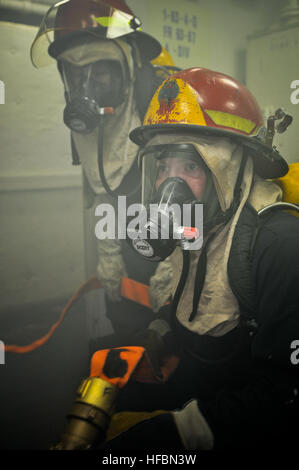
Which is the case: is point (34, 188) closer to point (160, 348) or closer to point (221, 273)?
point (160, 348)

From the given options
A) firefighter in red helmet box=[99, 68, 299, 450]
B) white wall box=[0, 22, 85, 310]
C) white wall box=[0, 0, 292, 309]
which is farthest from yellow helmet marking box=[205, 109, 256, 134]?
white wall box=[0, 22, 85, 310]

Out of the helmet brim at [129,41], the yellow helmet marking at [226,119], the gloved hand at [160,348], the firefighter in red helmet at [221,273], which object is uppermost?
the helmet brim at [129,41]

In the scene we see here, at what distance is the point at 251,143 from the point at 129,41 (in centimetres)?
90

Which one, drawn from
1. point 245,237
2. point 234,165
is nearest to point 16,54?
point 234,165

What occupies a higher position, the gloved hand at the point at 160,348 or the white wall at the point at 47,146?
the white wall at the point at 47,146

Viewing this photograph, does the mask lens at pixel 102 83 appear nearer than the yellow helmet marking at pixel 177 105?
No

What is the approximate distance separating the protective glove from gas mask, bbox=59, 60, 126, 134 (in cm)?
120

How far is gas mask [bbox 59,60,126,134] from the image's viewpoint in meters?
1.39

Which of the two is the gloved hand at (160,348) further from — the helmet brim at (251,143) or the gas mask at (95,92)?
the gas mask at (95,92)

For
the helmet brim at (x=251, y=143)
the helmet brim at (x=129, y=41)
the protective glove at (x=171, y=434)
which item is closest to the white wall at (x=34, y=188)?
the helmet brim at (x=129, y=41)

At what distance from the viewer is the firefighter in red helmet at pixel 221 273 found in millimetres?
750

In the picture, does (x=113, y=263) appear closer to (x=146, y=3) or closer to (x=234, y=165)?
(x=234, y=165)

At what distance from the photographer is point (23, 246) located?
2.29 metres

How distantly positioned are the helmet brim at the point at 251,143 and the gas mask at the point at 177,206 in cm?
5
